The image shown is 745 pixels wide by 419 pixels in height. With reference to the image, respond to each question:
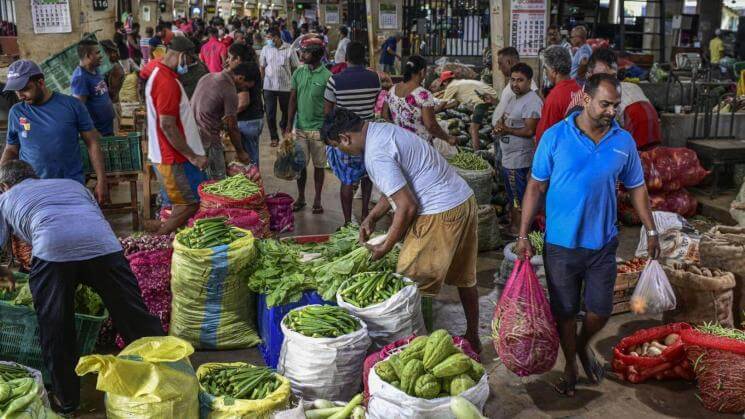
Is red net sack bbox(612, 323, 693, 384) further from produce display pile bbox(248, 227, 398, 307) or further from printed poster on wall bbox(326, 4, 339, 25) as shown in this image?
printed poster on wall bbox(326, 4, 339, 25)

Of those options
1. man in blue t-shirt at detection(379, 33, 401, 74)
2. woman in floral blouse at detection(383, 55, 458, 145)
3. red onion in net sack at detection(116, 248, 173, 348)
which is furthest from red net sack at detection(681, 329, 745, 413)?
man in blue t-shirt at detection(379, 33, 401, 74)

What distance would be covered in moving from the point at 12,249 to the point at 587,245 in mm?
5217

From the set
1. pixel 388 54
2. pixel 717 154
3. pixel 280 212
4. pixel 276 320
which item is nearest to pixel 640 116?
pixel 717 154

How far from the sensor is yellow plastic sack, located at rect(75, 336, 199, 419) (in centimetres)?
380

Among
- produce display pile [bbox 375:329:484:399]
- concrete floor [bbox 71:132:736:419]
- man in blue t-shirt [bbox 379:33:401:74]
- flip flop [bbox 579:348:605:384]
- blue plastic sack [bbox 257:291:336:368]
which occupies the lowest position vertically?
concrete floor [bbox 71:132:736:419]

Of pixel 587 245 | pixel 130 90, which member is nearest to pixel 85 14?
pixel 130 90

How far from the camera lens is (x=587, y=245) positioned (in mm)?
4699

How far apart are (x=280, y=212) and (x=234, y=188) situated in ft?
3.81

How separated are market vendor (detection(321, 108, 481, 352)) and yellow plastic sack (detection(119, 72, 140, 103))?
8.18m

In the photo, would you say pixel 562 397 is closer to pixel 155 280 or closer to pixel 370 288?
pixel 370 288

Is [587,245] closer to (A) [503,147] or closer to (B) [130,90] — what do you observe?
(A) [503,147]

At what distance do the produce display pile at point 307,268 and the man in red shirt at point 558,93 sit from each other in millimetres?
2075

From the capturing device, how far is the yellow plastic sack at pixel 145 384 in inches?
150

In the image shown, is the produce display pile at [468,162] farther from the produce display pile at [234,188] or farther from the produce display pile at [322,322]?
the produce display pile at [322,322]
